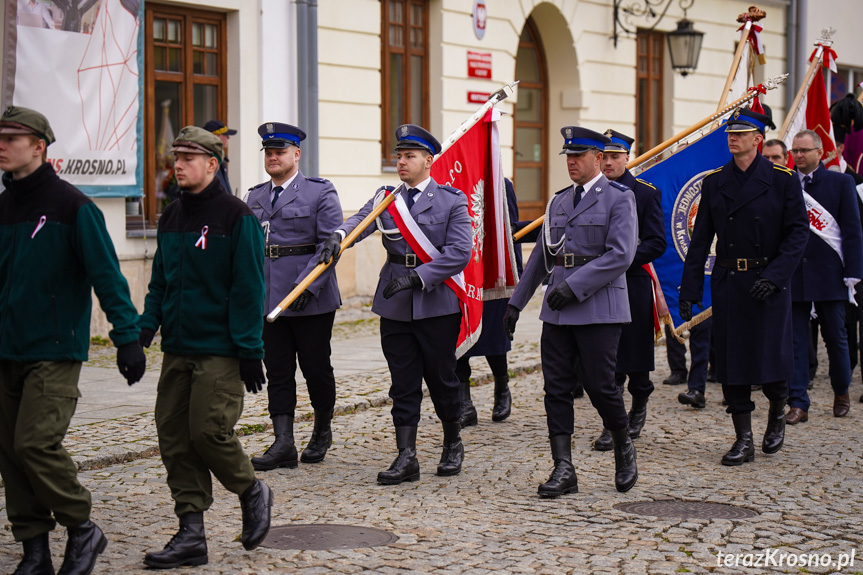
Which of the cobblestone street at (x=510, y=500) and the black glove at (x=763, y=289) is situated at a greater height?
the black glove at (x=763, y=289)

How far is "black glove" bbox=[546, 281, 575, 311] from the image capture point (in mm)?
6578

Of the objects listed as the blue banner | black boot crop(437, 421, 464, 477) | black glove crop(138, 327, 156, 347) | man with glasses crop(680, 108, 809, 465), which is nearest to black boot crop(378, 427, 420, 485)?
black boot crop(437, 421, 464, 477)

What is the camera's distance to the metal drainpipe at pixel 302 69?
1438 centimetres

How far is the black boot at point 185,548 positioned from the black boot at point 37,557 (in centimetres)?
39

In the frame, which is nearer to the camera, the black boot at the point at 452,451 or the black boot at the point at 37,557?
the black boot at the point at 37,557

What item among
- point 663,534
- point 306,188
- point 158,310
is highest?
point 306,188

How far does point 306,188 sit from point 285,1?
7.60m

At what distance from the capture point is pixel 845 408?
29.8ft

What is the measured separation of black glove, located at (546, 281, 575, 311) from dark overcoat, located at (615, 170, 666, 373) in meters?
1.43

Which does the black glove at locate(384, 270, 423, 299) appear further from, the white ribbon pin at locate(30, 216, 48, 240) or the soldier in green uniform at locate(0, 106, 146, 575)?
the white ribbon pin at locate(30, 216, 48, 240)

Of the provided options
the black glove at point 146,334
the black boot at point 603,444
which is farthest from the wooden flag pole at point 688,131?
the black glove at point 146,334

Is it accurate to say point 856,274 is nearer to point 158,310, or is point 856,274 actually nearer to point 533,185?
point 158,310

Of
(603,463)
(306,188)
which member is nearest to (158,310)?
(306,188)

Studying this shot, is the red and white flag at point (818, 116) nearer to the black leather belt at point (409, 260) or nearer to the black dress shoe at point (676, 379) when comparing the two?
the black dress shoe at point (676, 379)
